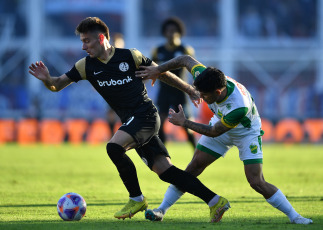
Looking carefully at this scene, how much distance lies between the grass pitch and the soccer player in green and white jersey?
0.85 ft

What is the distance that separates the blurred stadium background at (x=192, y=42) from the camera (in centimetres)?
2766

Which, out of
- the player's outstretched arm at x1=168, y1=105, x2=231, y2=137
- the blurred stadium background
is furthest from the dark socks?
the blurred stadium background

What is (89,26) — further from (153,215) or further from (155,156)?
(153,215)

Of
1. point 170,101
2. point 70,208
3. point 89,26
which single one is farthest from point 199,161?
point 170,101

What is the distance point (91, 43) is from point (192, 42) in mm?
22593

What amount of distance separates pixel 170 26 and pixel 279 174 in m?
3.70

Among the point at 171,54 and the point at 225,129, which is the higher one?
the point at 171,54

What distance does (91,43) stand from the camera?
700 centimetres

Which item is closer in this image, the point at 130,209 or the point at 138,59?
the point at 130,209

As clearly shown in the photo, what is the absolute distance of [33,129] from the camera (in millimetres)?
23109

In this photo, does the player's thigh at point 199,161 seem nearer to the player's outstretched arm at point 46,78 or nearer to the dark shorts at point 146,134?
the dark shorts at point 146,134

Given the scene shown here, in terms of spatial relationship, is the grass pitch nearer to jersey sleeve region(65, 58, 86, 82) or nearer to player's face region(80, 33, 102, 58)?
jersey sleeve region(65, 58, 86, 82)

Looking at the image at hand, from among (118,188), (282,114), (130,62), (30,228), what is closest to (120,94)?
(130,62)

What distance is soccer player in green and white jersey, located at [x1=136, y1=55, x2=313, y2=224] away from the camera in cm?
632
